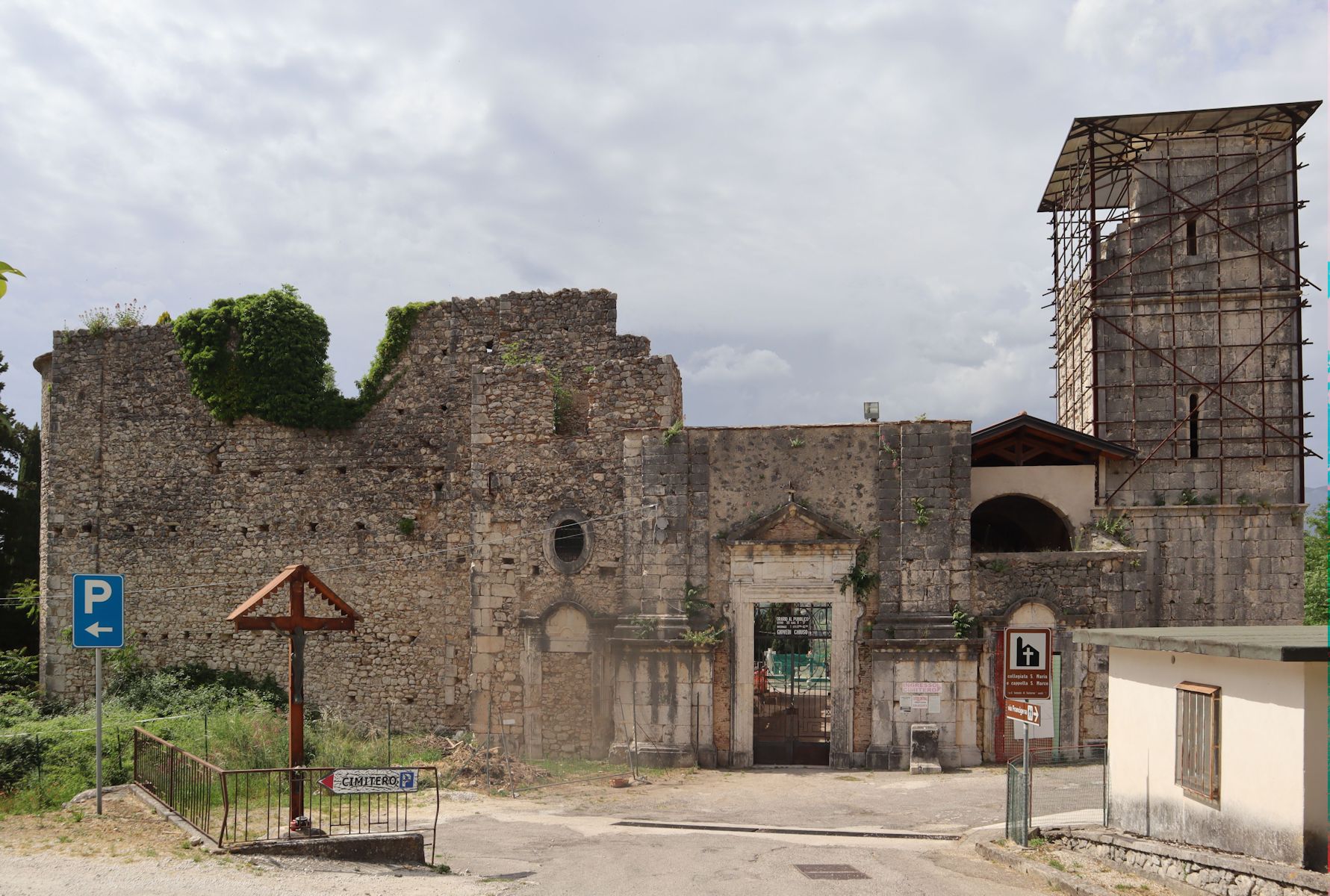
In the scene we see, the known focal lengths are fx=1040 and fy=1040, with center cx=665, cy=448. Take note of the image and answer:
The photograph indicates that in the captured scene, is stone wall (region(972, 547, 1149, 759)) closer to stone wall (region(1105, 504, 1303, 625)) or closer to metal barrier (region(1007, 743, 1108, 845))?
metal barrier (region(1007, 743, 1108, 845))

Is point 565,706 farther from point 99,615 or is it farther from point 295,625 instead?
point 99,615

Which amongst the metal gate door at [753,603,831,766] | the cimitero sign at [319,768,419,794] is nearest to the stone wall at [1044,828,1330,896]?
the cimitero sign at [319,768,419,794]

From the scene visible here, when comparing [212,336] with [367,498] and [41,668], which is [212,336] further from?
[41,668]

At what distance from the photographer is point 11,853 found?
9.48 m

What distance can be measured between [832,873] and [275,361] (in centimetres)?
1673

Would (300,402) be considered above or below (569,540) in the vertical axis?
above

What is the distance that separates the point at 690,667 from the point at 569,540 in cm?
356

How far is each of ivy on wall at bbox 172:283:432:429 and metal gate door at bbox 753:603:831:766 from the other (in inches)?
385

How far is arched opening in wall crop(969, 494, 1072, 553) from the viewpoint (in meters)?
23.5

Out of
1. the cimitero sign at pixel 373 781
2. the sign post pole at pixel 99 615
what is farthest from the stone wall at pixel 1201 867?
the sign post pole at pixel 99 615

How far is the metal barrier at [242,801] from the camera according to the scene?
422 inches

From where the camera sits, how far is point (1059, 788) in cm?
1614

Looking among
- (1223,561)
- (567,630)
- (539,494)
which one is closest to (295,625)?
(567,630)

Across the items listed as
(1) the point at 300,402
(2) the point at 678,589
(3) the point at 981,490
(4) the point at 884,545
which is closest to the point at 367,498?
(1) the point at 300,402
